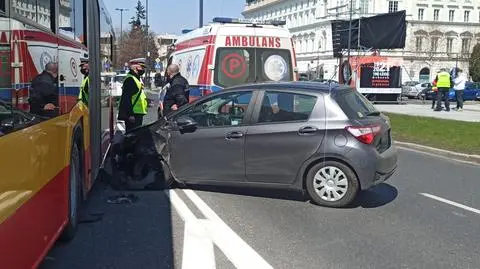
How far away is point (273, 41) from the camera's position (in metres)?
12.0

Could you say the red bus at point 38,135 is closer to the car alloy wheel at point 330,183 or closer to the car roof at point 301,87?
the car roof at point 301,87

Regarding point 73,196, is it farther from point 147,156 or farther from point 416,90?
point 416,90

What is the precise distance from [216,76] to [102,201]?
5.11 meters

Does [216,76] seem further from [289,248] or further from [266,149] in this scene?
[289,248]

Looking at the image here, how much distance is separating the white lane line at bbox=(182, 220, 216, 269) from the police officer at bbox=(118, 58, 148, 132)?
4.21m

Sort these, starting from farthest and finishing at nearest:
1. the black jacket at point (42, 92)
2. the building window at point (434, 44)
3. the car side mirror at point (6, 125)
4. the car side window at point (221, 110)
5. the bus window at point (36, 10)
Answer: the building window at point (434, 44)
the car side window at point (221, 110)
the black jacket at point (42, 92)
the bus window at point (36, 10)
the car side mirror at point (6, 125)

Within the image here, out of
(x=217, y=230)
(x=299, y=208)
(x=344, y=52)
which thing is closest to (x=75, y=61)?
(x=217, y=230)

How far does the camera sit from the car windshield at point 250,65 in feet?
38.5

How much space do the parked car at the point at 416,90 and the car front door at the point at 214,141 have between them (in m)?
38.5

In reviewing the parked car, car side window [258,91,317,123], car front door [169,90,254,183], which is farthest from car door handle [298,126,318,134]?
the parked car

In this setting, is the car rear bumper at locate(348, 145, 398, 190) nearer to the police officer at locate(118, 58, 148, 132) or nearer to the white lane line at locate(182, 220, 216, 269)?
the white lane line at locate(182, 220, 216, 269)

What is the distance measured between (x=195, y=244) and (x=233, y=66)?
6.86 meters

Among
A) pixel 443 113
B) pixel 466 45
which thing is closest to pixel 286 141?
pixel 443 113

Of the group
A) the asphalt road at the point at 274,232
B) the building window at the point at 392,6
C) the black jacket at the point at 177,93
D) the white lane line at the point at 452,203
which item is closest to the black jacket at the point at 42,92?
the asphalt road at the point at 274,232
